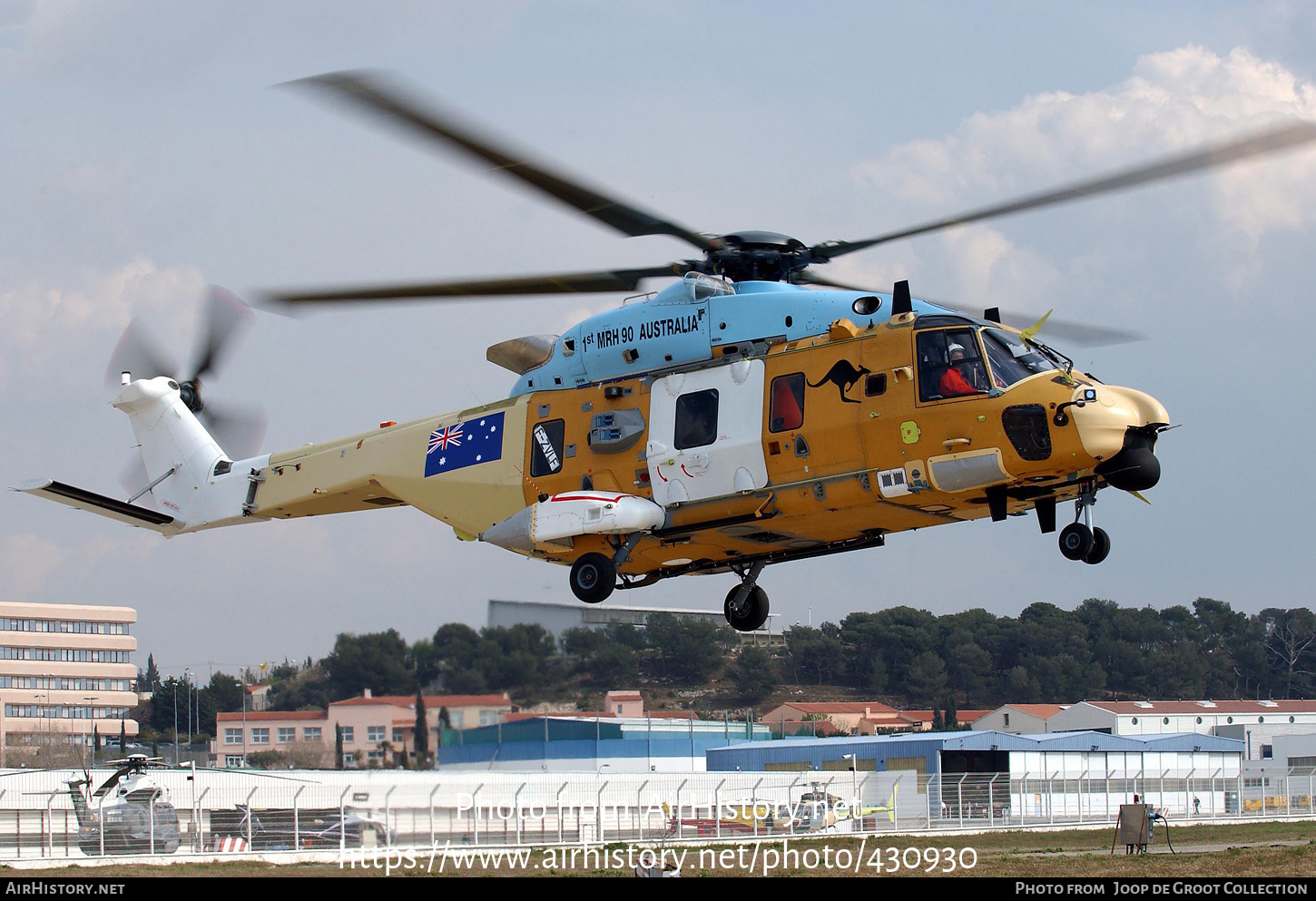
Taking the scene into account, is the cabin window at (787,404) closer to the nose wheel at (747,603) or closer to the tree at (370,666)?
the nose wheel at (747,603)

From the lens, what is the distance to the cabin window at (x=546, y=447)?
17.4m

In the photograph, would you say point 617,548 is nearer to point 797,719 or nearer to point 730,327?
point 730,327

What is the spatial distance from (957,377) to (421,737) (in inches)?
274

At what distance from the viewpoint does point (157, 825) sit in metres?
21.5

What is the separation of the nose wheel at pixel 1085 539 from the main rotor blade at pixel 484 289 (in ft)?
18.3

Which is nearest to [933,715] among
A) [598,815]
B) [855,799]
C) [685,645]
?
[855,799]

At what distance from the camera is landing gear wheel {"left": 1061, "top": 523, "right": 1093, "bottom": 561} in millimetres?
14539

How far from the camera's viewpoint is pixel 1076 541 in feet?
47.9

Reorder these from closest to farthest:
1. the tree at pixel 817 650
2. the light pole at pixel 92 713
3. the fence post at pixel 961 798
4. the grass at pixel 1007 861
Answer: the grass at pixel 1007 861, the light pole at pixel 92 713, the tree at pixel 817 650, the fence post at pixel 961 798

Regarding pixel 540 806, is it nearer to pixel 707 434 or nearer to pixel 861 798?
pixel 707 434

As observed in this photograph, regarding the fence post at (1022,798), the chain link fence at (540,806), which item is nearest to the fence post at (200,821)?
the chain link fence at (540,806)

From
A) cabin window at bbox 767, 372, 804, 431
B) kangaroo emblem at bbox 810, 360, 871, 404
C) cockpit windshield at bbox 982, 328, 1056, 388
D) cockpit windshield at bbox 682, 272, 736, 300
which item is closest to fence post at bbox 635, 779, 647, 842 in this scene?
cabin window at bbox 767, 372, 804, 431

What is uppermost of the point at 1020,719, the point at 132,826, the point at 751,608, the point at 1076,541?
the point at 1076,541

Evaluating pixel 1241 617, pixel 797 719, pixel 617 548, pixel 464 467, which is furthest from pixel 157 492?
pixel 1241 617
